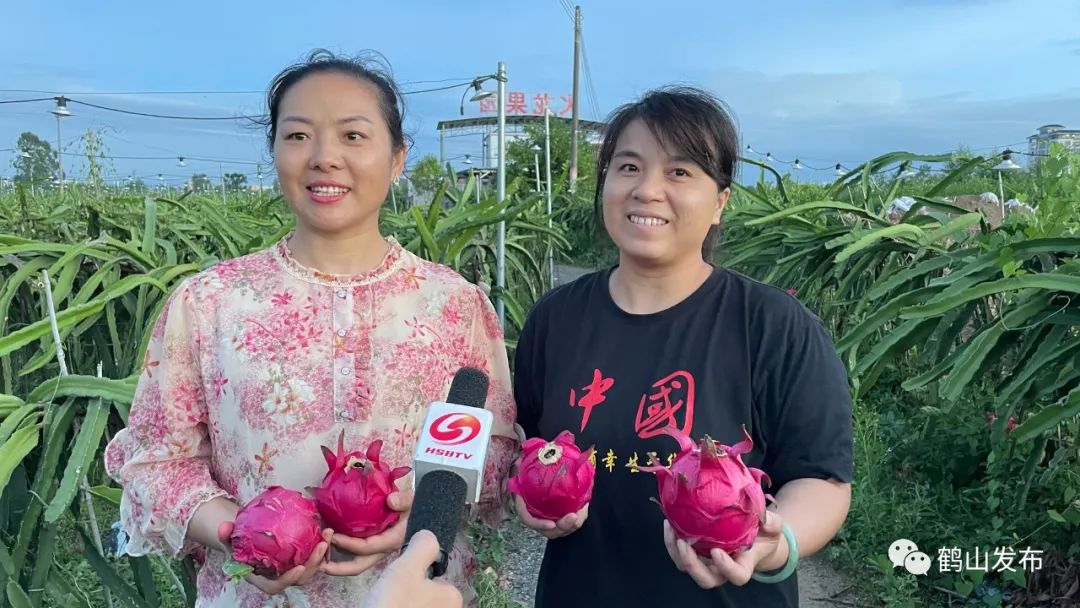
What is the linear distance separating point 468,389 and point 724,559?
36 centimetres

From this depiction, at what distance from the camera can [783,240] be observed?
3.47 meters

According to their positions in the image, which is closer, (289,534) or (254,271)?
(289,534)

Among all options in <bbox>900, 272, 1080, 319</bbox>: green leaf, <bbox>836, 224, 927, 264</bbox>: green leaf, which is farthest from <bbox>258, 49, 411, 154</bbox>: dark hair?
<bbox>836, 224, 927, 264</bbox>: green leaf

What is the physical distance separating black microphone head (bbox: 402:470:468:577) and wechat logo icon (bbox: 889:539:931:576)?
8.10ft

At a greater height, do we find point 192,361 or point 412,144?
point 412,144

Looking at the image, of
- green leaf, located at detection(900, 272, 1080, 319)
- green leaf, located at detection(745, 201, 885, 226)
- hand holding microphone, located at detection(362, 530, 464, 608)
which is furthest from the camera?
green leaf, located at detection(745, 201, 885, 226)

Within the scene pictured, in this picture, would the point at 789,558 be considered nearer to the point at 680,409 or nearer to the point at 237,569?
the point at 680,409

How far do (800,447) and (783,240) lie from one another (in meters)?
2.48

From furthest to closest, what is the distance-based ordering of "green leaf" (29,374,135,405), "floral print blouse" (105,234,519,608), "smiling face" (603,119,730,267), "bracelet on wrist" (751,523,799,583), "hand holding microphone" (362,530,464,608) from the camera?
1. "green leaf" (29,374,135,405)
2. "smiling face" (603,119,730,267)
3. "floral print blouse" (105,234,519,608)
4. "bracelet on wrist" (751,523,799,583)
5. "hand holding microphone" (362,530,464,608)

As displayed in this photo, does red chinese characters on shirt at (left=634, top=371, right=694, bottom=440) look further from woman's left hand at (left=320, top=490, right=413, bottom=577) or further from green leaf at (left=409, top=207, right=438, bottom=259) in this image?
green leaf at (left=409, top=207, right=438, bottom=259)

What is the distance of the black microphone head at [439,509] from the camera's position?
768mm

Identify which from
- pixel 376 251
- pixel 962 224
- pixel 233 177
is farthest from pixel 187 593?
pixel 233 177

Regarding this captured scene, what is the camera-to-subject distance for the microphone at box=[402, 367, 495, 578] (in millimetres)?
783

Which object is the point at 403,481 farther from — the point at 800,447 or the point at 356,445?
the point at 800,447
